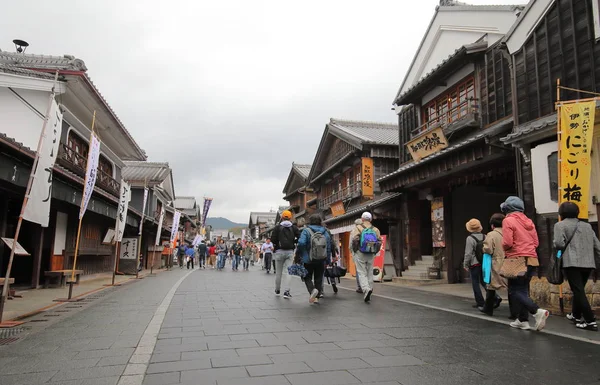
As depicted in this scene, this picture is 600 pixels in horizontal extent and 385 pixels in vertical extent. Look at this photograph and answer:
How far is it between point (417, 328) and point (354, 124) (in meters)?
22.7

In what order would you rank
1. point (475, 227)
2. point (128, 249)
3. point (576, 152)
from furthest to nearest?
point (128, 249)
point (475, 227)
point (576, 152)

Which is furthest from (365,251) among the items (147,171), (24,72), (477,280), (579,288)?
(147,171)

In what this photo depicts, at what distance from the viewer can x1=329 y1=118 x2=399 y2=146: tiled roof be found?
77.9 feet

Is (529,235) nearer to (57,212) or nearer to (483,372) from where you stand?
(483,372)

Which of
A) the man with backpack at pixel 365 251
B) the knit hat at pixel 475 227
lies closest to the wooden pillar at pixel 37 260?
the man with backpack at pixel 365 251

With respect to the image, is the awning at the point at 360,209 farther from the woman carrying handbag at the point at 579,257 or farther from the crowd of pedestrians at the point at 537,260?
the woman carrying handbag at the point at 579,257

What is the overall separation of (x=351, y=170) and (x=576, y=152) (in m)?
18.0

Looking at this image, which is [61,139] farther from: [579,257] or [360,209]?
[579,257]

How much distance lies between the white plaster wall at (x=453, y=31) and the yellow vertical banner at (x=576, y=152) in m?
6.89

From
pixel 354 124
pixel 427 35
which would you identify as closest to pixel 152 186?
pixel 354 124

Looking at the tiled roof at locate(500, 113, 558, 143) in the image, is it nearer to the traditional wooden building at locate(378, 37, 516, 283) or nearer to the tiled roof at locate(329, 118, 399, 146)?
the traditional wooden building at locate(378, 37, 516, 283)

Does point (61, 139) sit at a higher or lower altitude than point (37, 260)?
higher

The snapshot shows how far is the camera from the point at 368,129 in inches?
1058

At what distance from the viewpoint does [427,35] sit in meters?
17.5
